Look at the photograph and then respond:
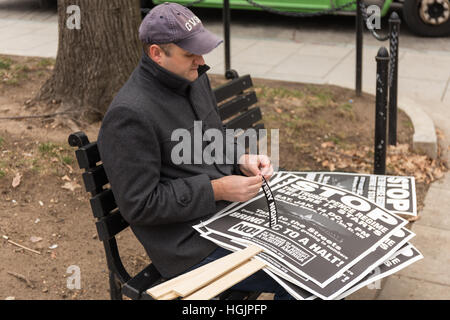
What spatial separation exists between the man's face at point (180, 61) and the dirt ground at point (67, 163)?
147 cm

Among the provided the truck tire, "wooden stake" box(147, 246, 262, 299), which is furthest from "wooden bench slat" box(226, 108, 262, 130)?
the truck tire

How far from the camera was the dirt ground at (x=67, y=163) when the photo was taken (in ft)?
12.1

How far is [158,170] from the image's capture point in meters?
2.61

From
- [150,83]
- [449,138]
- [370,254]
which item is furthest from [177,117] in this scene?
[449,138]

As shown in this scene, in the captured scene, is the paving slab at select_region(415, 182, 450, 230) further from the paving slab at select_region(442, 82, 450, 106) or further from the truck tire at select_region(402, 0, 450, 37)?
the truck tire at select_region(402, 0, 450, 37)

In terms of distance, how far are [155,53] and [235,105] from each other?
1.39 m

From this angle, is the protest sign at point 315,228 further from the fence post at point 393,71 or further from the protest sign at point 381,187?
the fence post at point 393,71

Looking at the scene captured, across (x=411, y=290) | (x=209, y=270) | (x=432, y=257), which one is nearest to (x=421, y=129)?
(x=432, y=257)

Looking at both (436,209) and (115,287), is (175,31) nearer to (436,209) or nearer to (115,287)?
(115,287)

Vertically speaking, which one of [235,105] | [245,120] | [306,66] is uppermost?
[235,105]

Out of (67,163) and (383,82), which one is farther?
(67,163)

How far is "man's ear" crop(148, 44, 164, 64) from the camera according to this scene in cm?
267

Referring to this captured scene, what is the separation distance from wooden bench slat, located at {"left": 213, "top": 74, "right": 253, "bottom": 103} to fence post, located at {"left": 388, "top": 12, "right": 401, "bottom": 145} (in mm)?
1614
